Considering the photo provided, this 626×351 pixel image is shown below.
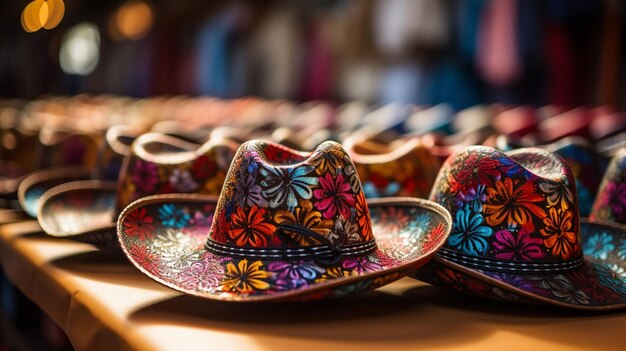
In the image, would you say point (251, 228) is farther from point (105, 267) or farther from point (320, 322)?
point (105, 267)

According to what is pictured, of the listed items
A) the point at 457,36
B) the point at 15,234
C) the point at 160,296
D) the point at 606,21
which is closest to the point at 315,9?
the point at 457,36

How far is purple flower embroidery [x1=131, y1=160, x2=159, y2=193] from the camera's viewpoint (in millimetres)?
1492

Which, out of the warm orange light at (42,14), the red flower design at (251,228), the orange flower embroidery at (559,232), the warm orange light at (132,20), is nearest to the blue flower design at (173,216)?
the red flower design at (251,228)

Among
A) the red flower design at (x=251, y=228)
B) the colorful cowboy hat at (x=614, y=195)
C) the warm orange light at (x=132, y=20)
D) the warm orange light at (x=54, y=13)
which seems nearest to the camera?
the red flower design at (x=251, y=228)

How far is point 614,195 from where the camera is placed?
1362 mm

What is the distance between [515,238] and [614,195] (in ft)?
1.17

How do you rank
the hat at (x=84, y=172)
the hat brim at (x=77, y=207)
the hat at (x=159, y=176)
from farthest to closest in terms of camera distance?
the hat at (x=84, y=172), the hat brim at (x=77, y=207), the hat at (x=159, y=176)

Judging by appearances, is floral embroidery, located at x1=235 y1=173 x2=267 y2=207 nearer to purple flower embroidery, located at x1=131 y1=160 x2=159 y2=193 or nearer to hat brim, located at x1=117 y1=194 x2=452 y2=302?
hat brim, located at x1=117 y1=194 x2=452 y2=302

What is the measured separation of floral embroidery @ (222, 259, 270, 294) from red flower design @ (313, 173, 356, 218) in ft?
0.39

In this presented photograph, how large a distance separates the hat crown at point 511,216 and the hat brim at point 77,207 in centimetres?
76

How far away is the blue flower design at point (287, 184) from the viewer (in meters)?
1.07

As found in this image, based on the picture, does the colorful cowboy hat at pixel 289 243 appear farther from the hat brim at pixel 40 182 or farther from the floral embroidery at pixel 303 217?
the hat brim at pixel 40 182

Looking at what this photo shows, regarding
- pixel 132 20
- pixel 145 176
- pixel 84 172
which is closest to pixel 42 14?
pixel 132 20

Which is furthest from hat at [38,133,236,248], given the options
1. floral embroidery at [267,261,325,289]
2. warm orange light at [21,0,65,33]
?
warm orange light at [21,0,65,33]
